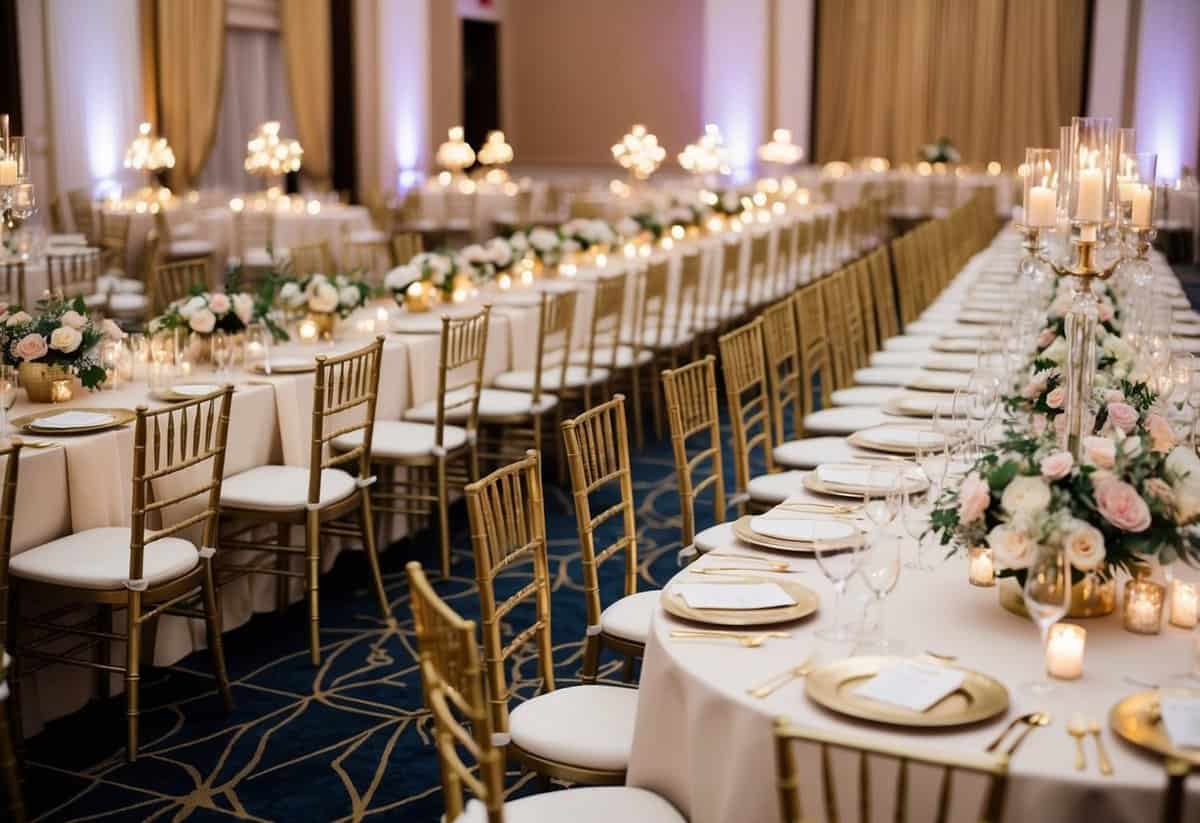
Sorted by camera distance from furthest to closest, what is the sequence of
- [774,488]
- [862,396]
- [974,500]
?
[862,396]
[774,488]
[974,500]

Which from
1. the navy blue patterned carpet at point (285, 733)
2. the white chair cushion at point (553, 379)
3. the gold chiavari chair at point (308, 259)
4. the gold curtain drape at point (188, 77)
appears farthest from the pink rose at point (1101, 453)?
the gold curtain drape at point (188, 77)

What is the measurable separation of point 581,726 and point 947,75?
1766 centimetres

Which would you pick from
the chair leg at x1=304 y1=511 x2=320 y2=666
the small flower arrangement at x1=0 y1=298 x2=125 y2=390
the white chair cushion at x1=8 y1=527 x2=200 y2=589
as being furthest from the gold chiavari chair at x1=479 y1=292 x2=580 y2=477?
the white chair cushion at x1=8 y1=527 x2=200 y2=589

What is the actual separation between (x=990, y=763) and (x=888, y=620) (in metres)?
0.93

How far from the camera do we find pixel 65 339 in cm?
455

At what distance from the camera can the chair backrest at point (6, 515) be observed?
3.25 meters

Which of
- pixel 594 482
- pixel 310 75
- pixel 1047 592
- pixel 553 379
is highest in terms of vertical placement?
pixel 310 75

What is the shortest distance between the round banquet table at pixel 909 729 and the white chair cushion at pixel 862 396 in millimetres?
3097

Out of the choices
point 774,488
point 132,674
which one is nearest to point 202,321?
point 132,674

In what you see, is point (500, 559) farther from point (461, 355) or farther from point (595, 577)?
point (461, 355)

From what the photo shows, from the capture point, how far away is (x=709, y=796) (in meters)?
2.37

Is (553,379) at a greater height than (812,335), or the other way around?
(812,335)

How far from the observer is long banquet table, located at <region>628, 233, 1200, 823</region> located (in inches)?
79.4

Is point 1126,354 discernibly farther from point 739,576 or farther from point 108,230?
point 108,230
